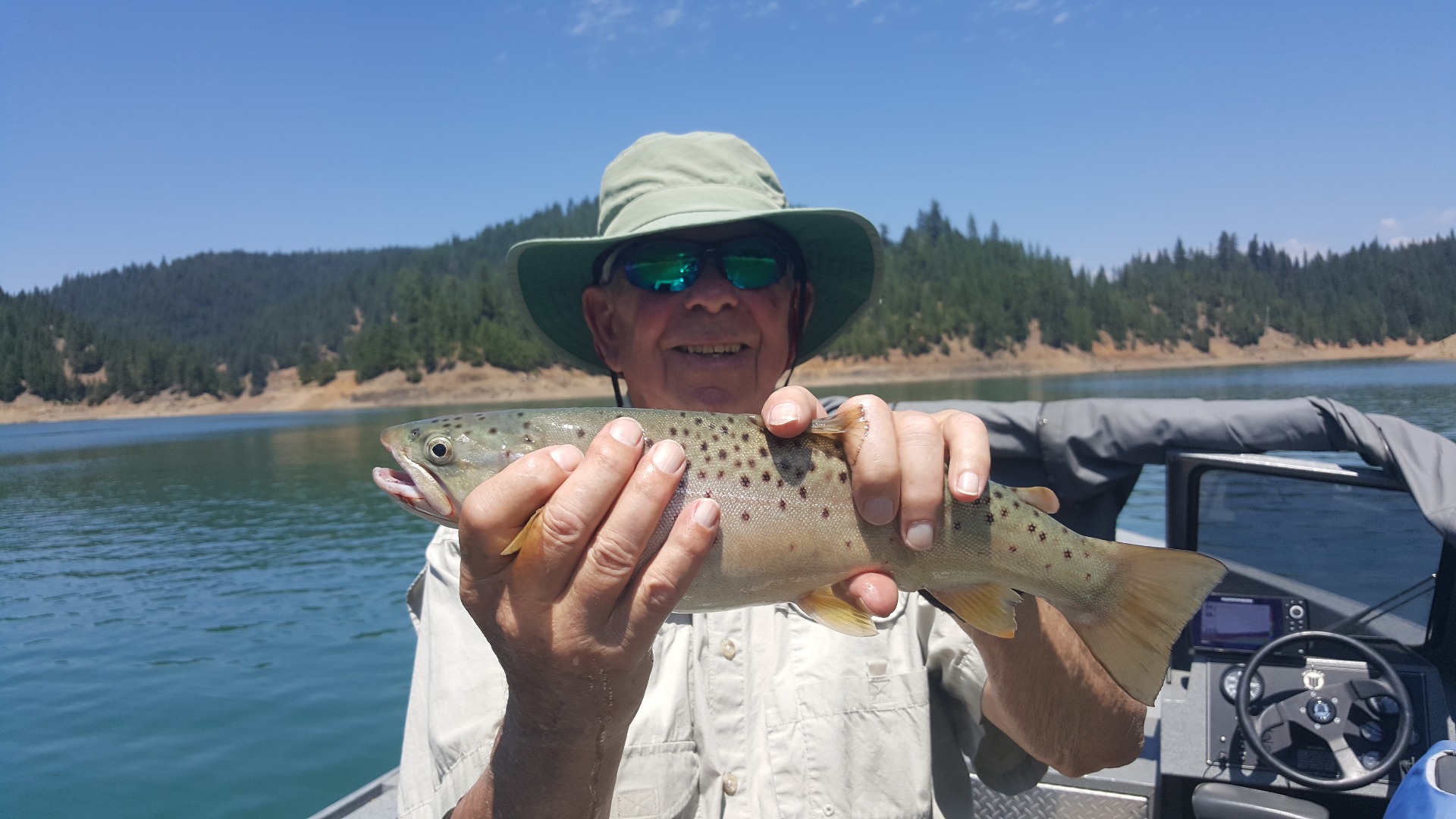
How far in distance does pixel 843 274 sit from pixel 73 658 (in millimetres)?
16384

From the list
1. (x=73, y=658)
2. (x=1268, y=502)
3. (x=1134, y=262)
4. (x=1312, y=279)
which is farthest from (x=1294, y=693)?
(x=1134, y=262)

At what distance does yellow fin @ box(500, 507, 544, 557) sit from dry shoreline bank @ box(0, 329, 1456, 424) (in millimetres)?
96174

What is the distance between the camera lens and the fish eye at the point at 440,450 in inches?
104

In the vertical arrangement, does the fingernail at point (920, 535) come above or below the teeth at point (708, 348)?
below

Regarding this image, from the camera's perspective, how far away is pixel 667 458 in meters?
2.21

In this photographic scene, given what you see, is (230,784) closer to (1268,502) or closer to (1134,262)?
(1268,502)

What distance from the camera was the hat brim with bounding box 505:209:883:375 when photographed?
387 cm

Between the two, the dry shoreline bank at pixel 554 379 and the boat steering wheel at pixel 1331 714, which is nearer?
the boat steering wheel at pixel 1331 714

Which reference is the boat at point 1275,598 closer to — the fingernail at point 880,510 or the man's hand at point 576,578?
the fingernail at point 880,510

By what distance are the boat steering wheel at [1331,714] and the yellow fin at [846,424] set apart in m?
3.46

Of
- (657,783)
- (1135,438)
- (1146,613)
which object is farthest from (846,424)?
(1135,438)

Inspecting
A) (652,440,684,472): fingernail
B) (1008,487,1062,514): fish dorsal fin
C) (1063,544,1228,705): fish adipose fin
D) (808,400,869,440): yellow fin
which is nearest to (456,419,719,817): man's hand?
(652,440,684,472): fingernail

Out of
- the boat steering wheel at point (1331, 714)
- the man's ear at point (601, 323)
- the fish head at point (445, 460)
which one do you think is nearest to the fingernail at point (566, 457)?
the fish head at point (445, 460)

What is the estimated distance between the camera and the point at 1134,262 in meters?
171
